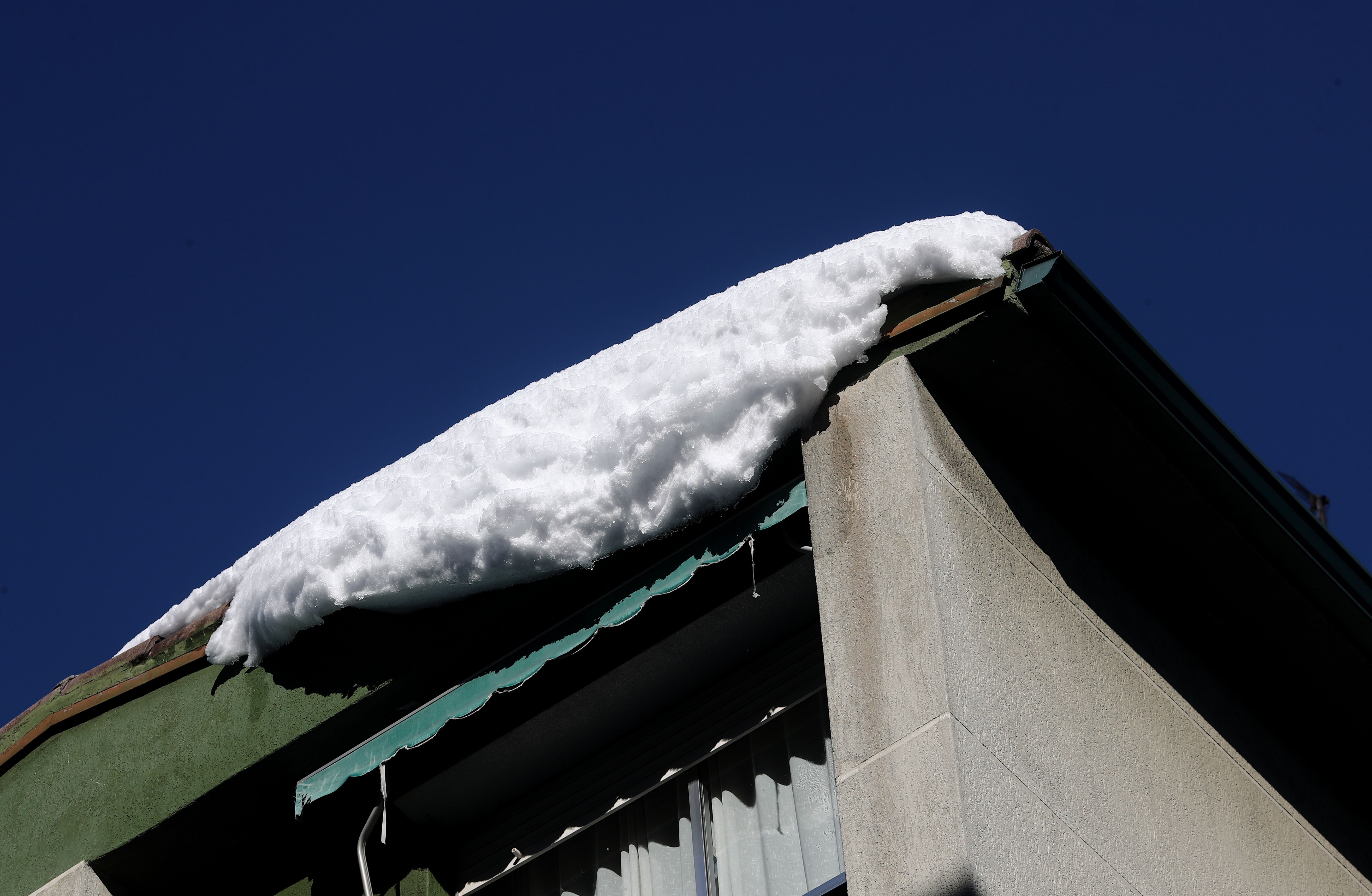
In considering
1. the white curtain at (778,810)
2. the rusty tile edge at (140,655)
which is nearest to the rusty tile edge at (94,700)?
the rusty tile edge at (140,655)

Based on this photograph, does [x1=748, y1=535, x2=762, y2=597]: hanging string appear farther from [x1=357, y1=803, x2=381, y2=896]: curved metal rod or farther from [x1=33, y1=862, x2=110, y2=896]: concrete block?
[x1=33, y1=862, x2=110, y2=896]: concrete block

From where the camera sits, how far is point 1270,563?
4250 mm

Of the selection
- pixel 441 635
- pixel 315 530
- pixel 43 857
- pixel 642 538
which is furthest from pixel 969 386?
pixel 43 857

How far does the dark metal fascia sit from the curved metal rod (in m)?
2.66

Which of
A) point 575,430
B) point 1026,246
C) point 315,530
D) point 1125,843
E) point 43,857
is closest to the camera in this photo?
point 1125,843

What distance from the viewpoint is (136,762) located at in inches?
215

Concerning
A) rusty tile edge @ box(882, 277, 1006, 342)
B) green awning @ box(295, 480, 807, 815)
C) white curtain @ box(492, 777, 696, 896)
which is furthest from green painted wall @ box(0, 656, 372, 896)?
rusty tile edge @ box(882, 277, 1006, 342)

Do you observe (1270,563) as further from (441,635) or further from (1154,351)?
(441,635)

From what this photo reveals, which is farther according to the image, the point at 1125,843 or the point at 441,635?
the point at 441,635

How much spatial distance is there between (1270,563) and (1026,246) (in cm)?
123

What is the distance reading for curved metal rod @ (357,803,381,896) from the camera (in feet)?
15.2

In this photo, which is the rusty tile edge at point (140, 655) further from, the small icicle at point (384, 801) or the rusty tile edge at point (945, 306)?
the rusty tile edge at point (945, 306)

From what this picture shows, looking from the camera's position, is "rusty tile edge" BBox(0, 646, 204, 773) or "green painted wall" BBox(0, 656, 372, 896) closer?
"green painted wall" BBox(0, 656, 372, 896)

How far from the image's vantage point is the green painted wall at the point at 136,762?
201 inches
